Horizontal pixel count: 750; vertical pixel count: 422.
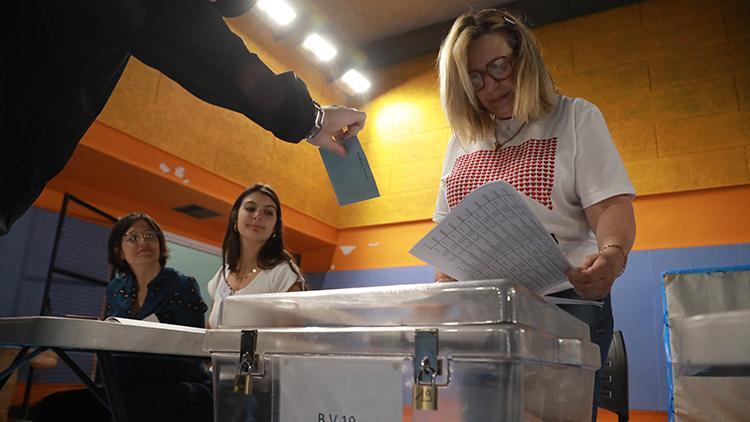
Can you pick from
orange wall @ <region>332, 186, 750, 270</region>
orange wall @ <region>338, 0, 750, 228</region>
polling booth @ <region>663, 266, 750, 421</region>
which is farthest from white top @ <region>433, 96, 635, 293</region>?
orange wall @ <region>338, 0, 750, 228</region>

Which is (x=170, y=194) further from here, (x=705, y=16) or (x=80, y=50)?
(x=705, y=16)

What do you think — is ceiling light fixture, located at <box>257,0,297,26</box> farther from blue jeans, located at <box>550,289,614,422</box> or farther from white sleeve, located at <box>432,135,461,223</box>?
blue jeans, located at <box>550,289,614,422</box>

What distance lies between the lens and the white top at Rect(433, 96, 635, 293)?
0.85 metres

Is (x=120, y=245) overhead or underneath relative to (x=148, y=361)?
overhead

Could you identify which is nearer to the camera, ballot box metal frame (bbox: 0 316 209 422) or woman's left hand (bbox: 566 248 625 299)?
woman's left hand (bbox: 566 248 625 299)

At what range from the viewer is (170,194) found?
13.2ft

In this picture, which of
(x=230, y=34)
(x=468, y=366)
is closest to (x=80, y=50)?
(x=230, y=34)

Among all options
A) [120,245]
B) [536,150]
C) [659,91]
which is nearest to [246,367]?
[536,150]

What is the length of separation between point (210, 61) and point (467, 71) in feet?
1.82

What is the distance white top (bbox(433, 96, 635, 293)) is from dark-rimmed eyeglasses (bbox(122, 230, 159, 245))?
1516 mm

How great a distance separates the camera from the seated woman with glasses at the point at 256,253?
206 cm

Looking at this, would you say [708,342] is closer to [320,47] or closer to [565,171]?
[565,171]

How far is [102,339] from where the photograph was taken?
795mm

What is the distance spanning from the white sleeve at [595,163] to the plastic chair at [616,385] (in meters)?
0.65
